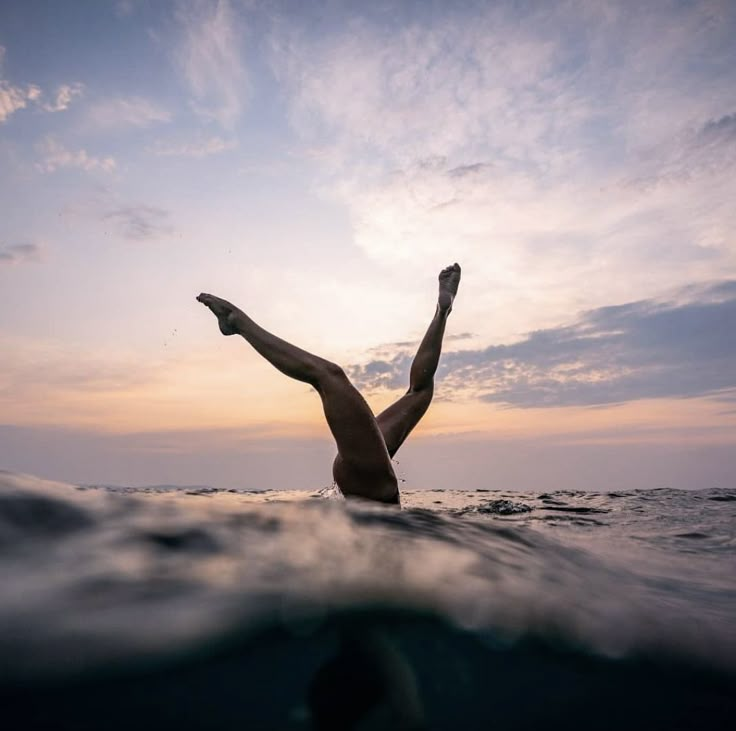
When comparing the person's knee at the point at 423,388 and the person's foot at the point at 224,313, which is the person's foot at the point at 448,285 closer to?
the person's knee at the point at 423,388

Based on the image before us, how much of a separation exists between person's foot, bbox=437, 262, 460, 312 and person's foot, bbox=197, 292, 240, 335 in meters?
2.66

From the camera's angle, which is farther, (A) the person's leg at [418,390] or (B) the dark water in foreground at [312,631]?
(A) the person's leg at [418,390]

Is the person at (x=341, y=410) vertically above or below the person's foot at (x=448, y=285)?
below

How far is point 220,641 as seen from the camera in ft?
6.34

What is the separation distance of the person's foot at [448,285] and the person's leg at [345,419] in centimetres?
251

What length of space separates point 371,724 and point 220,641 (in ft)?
2.01

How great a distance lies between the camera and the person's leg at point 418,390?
5.68 m

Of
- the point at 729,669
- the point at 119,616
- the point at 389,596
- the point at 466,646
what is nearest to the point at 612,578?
the point at 729,669

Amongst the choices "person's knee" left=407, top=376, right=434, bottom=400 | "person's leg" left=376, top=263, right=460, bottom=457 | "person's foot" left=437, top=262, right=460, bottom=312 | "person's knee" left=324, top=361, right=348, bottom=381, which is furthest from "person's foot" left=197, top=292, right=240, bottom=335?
"person's foot" left=437, top=262, right=460, bottom=312

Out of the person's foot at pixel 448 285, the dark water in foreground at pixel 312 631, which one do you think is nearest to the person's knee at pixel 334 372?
the dark water in foreground at pixel 312 631

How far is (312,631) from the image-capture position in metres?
2.06

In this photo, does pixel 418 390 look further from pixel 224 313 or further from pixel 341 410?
pixel 224 313

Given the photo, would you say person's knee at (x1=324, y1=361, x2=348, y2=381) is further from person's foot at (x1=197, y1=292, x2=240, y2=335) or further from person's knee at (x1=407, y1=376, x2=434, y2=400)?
person's knee at (x1=407, y1=376, x2=434, y2=400)

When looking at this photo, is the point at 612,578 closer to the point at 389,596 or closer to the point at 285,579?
the point at 389,596
